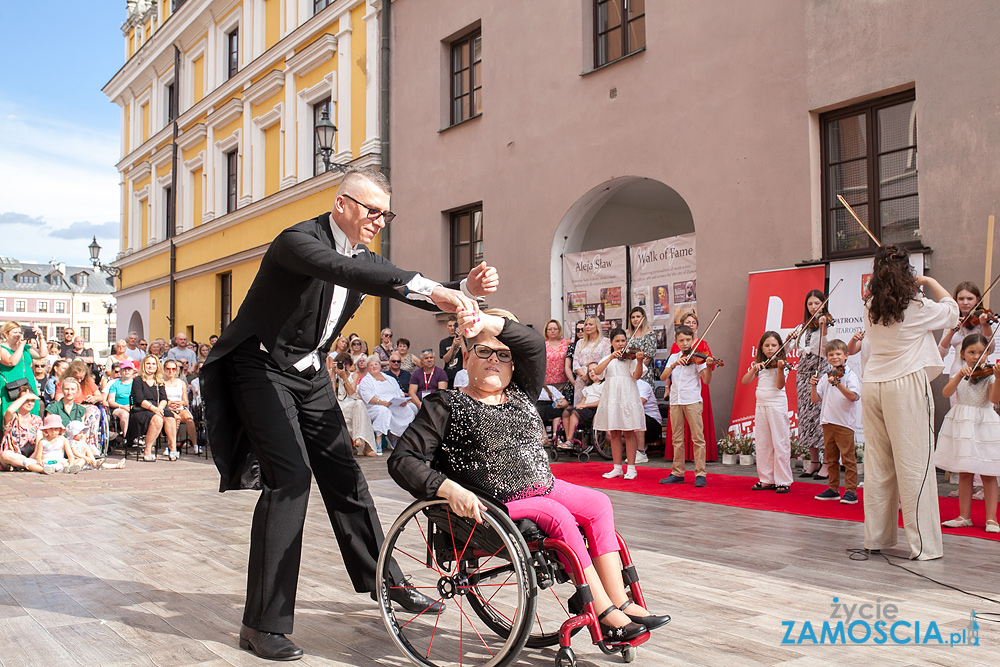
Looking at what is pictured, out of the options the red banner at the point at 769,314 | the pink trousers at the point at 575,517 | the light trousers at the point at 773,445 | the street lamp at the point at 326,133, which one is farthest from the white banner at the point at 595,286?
the pink trousers at the point at 575,517

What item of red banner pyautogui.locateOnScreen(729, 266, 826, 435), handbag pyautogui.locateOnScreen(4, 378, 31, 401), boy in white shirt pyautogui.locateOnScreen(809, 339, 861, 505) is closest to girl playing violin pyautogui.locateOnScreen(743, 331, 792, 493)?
boy in white shirt pyautogui.locateOnScreen(809, 339, 861, 505)

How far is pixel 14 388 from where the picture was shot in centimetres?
978

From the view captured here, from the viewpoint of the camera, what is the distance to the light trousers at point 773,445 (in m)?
7.34

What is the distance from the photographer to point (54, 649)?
333cm

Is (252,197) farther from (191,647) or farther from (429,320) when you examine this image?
(191,647)

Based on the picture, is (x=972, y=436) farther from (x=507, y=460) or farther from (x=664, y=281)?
(x=664, y=281)

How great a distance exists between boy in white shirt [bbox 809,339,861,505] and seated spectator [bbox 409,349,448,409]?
230 inches

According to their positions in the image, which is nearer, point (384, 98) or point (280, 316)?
point (280, 316)

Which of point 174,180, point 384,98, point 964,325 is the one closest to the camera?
point 964,325

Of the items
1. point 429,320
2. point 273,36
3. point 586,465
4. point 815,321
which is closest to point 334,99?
point 273,36

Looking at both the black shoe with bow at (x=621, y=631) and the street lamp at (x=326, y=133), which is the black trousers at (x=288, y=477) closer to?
the black shoe with bow at (x=621, y=631)

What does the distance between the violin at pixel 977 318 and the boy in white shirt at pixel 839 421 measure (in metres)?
0.92

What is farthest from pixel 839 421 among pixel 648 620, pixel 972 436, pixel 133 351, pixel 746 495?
pixel 133 351

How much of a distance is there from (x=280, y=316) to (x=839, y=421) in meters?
5.20
